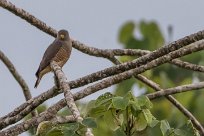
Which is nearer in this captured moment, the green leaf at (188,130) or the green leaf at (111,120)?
the green leaf at (188,130)

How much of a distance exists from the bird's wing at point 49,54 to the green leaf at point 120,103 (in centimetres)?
222

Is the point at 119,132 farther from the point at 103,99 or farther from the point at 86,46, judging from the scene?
the point at 86,46

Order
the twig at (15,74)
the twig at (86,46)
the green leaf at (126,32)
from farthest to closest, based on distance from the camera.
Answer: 1. the green leaf at (126,32)
2. the twig at (15,74)
3. the twig at (86,46)

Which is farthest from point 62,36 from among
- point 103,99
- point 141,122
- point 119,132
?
point 119,132

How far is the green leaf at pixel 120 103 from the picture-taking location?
114 inches

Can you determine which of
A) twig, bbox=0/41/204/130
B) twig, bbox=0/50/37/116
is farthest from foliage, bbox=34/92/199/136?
twig, bbox=0/50/37/116

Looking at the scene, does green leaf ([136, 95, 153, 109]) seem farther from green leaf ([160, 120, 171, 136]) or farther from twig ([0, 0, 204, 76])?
twig ([0, 0, 204, 76])

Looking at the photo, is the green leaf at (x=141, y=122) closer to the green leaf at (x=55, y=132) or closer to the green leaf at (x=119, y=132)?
the green leaf at (x=119, y=132)

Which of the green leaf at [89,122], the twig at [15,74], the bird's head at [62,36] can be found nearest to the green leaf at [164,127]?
the green leaf at [89,122]

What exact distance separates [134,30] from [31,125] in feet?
32.7

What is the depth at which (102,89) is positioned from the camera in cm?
382

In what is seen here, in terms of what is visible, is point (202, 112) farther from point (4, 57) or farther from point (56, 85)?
point (56, 85)

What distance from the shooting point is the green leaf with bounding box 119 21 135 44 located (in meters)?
13.5

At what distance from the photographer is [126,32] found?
13.7m
